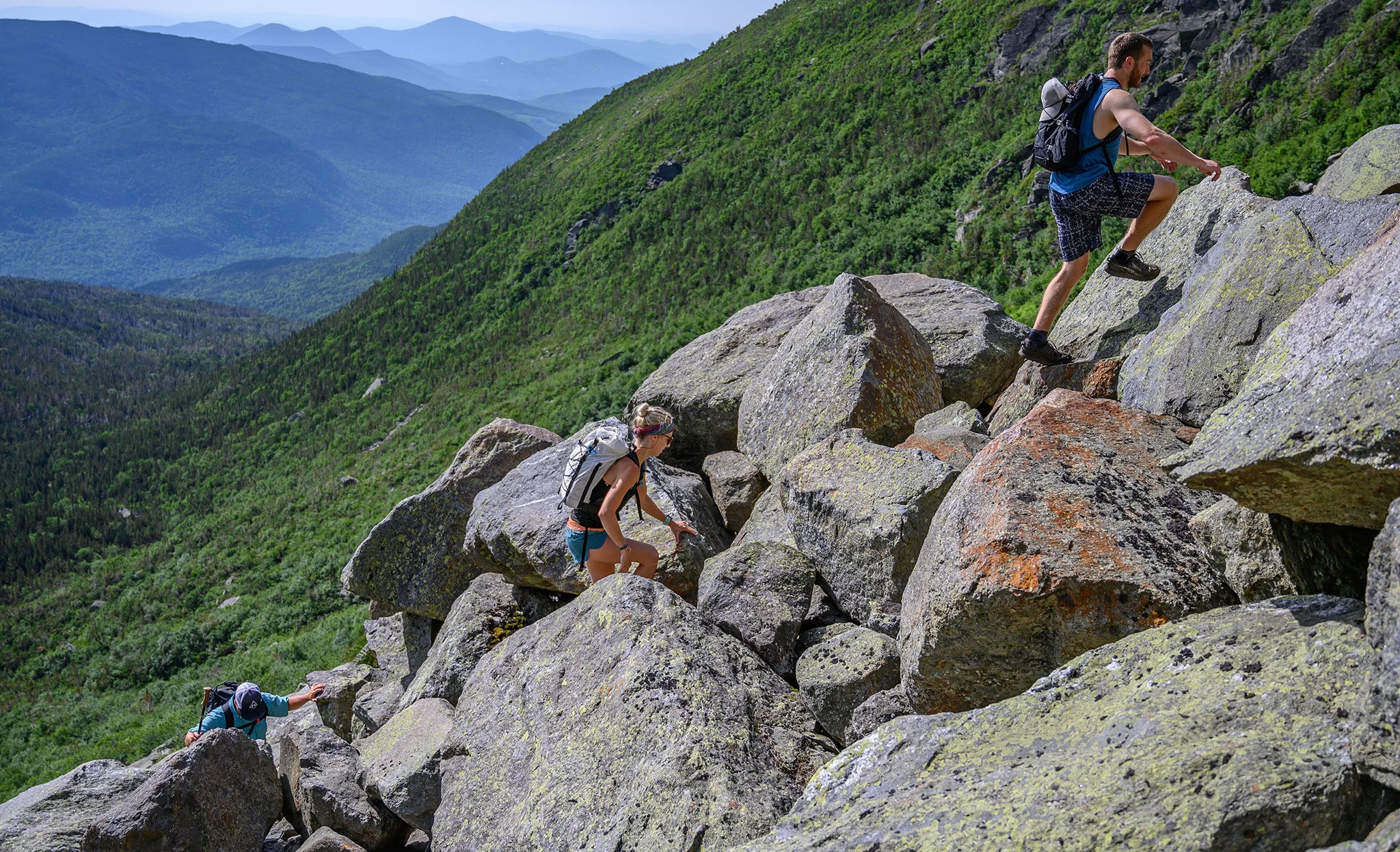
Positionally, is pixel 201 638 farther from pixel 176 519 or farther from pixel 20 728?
pixel 176 519

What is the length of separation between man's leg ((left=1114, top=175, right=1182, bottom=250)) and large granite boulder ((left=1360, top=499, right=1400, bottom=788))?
5.51 metres

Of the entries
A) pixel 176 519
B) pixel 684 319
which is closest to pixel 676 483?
pixel 684 319

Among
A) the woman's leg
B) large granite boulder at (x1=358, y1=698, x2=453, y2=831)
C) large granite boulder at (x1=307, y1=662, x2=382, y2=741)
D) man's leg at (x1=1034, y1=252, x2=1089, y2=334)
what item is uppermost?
man's leg at (x1=1034, y1=252, x2=1089, y2=334)

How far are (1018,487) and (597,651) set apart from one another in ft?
12.2

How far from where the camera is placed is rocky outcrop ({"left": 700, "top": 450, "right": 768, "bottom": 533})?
10594mm

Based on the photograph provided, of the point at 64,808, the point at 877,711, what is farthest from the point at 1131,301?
the point at 64,808

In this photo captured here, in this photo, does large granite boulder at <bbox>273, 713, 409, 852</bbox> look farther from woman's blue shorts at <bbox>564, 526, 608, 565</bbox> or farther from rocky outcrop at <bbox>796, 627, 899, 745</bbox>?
rocky outcrop at <bbox>796, 627, 899, 745</bbox>

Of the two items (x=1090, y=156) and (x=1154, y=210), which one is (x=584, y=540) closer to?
→ (x=1090, y=156)

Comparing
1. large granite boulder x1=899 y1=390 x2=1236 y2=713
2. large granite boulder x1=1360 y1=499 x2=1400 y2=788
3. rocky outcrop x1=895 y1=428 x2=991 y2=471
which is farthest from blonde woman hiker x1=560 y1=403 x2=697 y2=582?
large granite boulder x1=1360 y1=499 x2=1400 y2=788

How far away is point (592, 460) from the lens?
27.0 feet

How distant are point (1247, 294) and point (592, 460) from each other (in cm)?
593

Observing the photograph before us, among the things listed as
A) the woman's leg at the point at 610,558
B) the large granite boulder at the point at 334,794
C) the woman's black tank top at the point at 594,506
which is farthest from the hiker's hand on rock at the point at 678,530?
the large granite boulder at the point at 334,794

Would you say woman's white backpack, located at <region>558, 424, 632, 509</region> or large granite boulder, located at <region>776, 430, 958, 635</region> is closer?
large granite boulder, located at <region>776, 430, 958, 635</region>

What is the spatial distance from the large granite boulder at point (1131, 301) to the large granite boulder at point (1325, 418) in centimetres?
357
